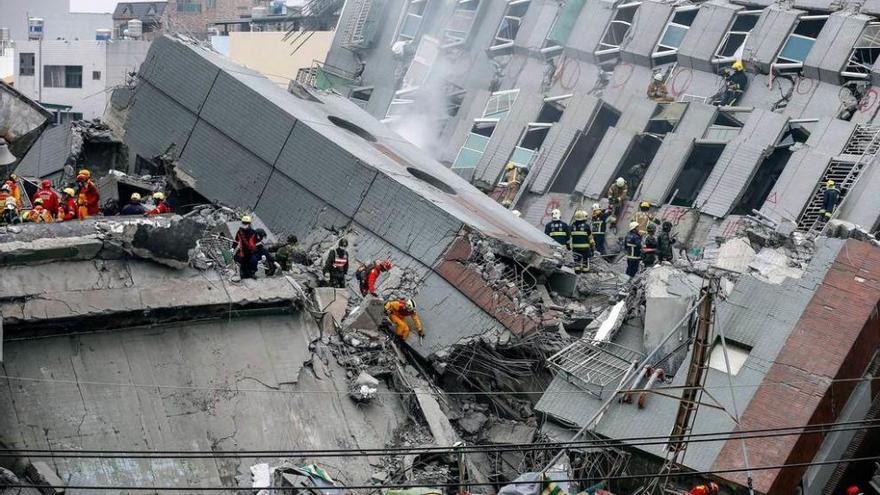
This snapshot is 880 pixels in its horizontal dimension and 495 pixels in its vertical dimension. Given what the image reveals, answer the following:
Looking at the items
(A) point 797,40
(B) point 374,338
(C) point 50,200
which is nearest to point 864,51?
(A) point 797,40

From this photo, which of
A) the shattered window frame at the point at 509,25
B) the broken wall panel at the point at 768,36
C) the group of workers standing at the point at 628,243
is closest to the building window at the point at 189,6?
the shattered window frame at the point at 509,25

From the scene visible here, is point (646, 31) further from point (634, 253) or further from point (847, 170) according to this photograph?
point (634, 253)

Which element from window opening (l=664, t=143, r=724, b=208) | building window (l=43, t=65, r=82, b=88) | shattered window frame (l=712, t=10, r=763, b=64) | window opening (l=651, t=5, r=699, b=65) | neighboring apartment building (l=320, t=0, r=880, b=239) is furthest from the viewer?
building window (l=43, t=65, r=82, b=88)

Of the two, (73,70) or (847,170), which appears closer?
(847,170)

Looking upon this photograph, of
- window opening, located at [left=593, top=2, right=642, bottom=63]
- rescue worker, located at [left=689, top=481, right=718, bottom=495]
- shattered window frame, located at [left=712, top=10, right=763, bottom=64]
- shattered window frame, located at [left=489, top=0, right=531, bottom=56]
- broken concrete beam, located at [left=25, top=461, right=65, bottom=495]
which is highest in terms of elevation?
shattered window frame, located at [left=712, top=10, right=763, bottom=64]

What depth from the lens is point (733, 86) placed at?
2956 centimetres

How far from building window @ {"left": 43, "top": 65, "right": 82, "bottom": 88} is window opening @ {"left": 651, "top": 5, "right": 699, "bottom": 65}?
98.4ft

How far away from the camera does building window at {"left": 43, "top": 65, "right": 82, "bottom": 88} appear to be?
53.7 m

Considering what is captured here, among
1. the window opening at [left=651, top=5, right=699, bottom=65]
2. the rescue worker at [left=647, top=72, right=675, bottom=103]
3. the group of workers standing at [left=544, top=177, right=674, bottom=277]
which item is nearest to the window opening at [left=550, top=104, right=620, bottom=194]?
the rescue worker at [left=647, top=72, right=675, bottom=103]

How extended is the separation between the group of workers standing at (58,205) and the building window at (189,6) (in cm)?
4962

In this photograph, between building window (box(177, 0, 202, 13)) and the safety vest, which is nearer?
the safety vest

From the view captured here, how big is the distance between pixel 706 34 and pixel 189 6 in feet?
145

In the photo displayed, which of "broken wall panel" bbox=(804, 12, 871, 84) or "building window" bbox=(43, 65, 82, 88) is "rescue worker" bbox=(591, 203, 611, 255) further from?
"building window" bbox=(43, 65, 82, 88)

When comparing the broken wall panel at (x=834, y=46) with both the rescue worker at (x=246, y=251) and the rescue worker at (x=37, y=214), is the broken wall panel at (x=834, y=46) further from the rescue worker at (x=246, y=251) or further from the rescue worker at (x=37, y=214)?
the rescue worker at (x=37, y=214)
